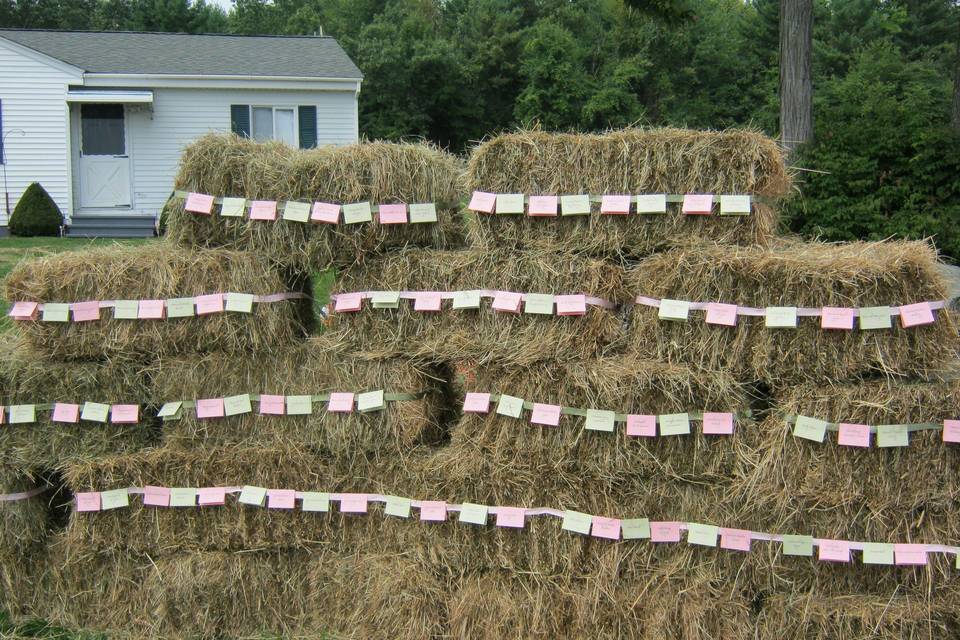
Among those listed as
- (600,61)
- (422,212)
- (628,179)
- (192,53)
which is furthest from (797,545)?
(600,61)

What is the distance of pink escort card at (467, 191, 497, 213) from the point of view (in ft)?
13.0

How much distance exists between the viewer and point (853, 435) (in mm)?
3656

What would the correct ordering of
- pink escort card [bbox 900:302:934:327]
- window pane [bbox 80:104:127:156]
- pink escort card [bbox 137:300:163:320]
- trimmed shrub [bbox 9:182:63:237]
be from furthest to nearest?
window pane [bbox 80:104:127:156] → trimmed shrub [bbox 9:182:63:237] → pink escort card [bbox 137:300:163:320] → pink escort card [bbox 900:302:934:327]

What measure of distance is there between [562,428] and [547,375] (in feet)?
0.86

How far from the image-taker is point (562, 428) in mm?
3949

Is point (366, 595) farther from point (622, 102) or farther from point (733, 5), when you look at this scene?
point (733, 5)

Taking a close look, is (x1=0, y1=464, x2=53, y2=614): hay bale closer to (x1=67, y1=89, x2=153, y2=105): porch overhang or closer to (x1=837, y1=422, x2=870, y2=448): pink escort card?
(x1=837, y1=422, x2=870, y2=448): pink escort card

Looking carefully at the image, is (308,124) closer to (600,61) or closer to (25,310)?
(25,310)

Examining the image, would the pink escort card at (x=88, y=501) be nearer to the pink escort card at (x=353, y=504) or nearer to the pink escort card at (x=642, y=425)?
the pink escort card at (x=353, y=504)

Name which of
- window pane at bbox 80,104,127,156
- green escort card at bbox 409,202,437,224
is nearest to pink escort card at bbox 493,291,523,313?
green escort card at bbox 409,202,437,224

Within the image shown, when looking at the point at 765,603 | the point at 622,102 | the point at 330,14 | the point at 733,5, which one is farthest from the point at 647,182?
the point at 733,5

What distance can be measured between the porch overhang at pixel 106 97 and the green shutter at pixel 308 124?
3.07 meters

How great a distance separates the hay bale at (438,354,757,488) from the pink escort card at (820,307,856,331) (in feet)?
1.59

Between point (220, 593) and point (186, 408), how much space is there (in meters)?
0.95
